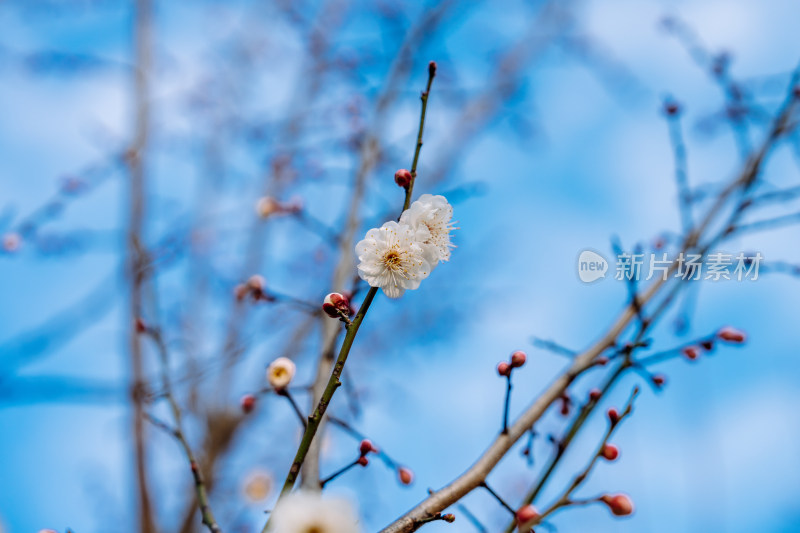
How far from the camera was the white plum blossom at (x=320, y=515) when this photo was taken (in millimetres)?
819

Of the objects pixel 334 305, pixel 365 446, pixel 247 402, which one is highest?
pixel 247 402

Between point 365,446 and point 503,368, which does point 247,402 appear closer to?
point 365,446

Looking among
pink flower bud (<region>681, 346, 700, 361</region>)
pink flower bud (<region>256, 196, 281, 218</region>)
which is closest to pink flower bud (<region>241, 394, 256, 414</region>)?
pink flower bud (<region>256, 196, 281, 218</region>)

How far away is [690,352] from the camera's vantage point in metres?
1.53

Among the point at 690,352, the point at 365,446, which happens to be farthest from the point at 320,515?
the point at 690,352

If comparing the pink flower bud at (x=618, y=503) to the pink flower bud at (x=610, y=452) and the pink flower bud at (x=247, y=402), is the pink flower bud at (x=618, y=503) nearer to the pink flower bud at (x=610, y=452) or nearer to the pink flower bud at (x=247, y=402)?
the pink flower bud at (x=610, y=452)

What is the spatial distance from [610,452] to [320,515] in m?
0.56

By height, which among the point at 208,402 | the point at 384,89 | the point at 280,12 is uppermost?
the point at 280,12

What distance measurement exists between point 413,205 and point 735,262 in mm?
1404

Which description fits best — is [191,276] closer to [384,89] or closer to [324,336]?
[384,89]

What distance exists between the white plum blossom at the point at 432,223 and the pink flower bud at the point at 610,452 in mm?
481

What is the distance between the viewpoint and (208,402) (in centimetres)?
343

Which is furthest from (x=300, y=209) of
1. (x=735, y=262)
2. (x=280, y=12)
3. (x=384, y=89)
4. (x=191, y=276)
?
(x=280, y=12)

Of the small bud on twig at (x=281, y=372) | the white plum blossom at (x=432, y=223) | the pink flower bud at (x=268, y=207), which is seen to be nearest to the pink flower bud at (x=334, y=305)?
the white plum blossom at (x=432, y=223)
